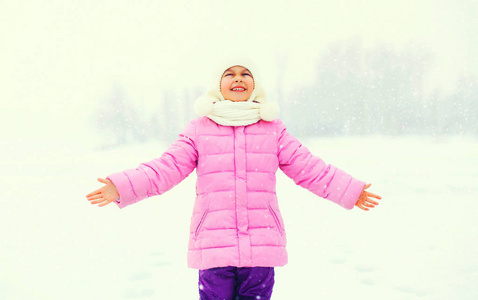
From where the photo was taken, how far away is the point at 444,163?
991 centimetres

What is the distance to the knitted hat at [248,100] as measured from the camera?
2.03 m

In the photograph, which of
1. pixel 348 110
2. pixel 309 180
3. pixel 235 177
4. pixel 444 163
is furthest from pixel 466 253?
pixel 348 110

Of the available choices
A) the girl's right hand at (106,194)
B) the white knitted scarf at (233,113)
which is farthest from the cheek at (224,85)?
the girl's right hand at (106,194)

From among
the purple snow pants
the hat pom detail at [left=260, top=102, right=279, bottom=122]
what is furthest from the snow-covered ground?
the hat pom detail at [left=260, top=102, right=279, bottom=122]

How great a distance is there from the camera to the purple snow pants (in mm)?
1924

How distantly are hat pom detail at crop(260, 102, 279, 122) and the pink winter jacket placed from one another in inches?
2.3

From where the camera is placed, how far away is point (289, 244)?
13.9 feet

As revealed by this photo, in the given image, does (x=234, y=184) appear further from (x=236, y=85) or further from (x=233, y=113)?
(x=236, y=85)

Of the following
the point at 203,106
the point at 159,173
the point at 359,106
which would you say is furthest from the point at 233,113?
the point at 359,106

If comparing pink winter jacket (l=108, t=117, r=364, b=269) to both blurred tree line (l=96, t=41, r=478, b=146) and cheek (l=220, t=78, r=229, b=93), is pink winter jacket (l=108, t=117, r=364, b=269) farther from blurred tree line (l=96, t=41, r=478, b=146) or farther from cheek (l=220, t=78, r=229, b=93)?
blurred tree line (l=96, t=41, r=478, b=146)

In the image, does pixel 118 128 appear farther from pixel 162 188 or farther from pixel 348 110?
pixel 162 188

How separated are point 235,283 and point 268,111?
0.83 metres

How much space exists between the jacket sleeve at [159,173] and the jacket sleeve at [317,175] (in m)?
0.45

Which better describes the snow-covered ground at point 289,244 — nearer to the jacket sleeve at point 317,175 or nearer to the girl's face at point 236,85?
the jacket sleeve at point 317,175
